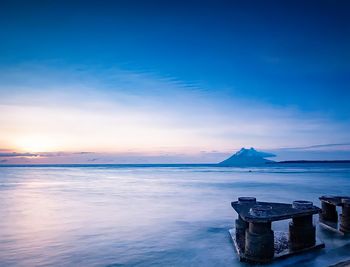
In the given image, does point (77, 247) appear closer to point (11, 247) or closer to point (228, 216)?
point (11, 247)

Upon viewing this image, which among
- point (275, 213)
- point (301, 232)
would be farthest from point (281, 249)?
point (275, 213)

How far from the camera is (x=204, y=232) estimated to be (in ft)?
36.9

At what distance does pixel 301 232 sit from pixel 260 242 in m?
1.73

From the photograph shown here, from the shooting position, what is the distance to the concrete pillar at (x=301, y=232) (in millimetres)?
8102

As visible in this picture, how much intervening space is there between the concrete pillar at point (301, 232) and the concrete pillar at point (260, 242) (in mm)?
1254

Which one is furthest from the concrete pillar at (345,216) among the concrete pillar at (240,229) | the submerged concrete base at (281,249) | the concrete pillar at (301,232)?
the concrete pillar at (240,229)

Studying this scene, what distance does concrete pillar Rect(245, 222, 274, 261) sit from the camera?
23.0ft

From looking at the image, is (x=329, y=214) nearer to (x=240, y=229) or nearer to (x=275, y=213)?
(x=240, y=229)

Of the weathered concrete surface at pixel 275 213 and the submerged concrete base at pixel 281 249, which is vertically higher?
the weathered concrete surface at pixel 275 213

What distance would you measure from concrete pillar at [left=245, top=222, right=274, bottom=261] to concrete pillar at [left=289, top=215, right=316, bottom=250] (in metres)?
1.25

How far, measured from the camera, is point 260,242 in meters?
7.07

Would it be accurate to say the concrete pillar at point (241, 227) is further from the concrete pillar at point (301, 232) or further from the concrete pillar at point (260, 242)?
the concrete pillar at point (301, 232)

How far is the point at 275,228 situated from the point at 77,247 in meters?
6.76

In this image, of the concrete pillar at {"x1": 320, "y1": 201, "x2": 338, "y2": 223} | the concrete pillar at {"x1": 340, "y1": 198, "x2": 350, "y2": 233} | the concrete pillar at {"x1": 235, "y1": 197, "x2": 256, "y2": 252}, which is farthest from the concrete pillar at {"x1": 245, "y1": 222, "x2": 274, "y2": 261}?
the concrete pillar at {"x1": 320, "y1": 201, "x2": 338, "y2": 223}
